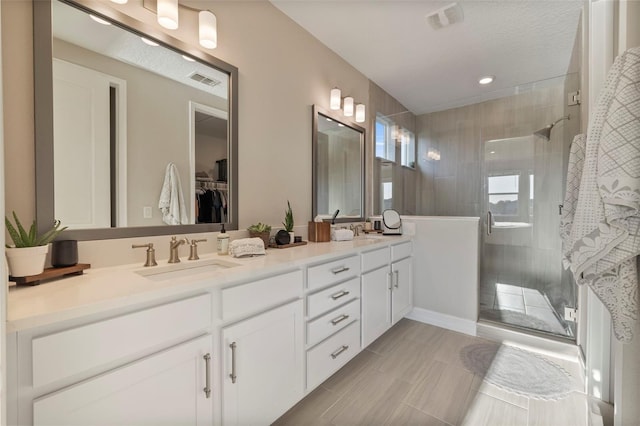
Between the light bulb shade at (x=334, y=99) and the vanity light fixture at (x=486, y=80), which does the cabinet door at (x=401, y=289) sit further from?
the vanity light fixture at (x=486, y=80)

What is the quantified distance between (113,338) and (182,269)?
55 cm

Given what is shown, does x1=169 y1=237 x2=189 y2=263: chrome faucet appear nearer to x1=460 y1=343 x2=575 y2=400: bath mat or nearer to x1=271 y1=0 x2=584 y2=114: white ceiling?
x1=271 y1=0 x2=584 y2=114: white ceiling

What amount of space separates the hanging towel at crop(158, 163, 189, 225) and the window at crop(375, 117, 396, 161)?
2.18 m

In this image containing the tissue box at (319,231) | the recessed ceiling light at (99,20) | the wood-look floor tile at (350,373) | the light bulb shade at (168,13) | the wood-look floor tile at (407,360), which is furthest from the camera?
the tissue box at (319,231)

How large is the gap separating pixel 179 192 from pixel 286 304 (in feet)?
2.72

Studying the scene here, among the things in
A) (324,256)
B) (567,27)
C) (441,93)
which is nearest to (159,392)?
(324,256)

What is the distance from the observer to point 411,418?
1.40 meters

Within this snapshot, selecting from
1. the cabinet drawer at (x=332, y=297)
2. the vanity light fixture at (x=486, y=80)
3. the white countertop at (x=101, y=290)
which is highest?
the vanity light fixture at (x=486, y=80)

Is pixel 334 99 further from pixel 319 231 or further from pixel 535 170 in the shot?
pixel 535 170

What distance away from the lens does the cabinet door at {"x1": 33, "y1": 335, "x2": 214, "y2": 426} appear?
715mm

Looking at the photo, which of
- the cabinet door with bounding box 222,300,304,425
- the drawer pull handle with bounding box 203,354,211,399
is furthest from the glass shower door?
the drawer pull handle with bounding box 203,354,211,399

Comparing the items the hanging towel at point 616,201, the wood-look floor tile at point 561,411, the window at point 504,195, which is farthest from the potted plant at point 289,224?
the window at point 504,195

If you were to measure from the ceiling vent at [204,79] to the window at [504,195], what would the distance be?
2609 millimetres

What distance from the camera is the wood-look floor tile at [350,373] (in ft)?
5.39
